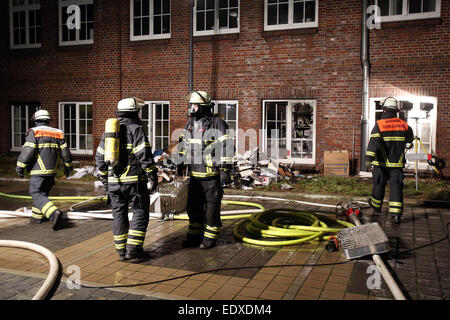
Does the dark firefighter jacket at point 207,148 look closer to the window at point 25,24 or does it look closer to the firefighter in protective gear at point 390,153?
the firefighter in protective gear at point 390,153

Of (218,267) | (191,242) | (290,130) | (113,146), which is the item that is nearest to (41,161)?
(113,146)

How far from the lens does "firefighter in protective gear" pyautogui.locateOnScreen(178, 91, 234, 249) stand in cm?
538

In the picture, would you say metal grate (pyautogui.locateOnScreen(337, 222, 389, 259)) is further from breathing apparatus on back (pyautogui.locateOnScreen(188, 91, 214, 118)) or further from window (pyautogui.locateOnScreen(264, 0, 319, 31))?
window (pyautogui.locateOnScreen(264, 0, 319, 31))

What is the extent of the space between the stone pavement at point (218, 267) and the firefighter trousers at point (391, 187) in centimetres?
35

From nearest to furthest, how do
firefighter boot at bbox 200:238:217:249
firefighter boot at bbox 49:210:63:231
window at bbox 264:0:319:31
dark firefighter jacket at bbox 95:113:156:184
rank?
dark firefighter jacket at bbox 95:113:156:184 < firefighter boot at bbox 200:238:217:249 < firefighter boot at bbox 49:210:63:231 < window at bbox 264:0:319:31

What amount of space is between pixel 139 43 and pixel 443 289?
1195 cm

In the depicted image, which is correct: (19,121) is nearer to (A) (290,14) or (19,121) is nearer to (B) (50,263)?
(A) (290,14)

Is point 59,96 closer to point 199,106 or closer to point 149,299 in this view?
point 199,106

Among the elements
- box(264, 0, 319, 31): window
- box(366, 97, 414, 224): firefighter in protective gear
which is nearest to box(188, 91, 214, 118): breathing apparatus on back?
box(366, 97, 414, 224): firefighter in protective gear

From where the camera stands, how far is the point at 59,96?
14938mm

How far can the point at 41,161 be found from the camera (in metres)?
6.77


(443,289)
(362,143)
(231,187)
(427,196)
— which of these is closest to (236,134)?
(231,187)

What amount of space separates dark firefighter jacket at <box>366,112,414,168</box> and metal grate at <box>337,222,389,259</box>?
194cm

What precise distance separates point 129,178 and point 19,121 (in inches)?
504
